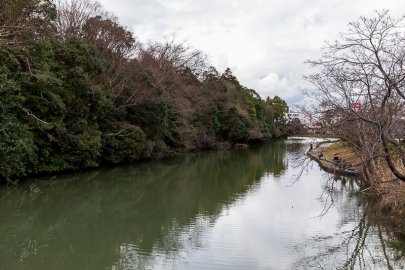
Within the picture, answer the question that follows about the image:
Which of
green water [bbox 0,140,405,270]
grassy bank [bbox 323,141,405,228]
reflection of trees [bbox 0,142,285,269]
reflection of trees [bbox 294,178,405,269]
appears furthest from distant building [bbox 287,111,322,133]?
reflection of trees [bbox 0,142,285,269]

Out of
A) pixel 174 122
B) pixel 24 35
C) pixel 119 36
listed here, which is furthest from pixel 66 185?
pixel 174 122

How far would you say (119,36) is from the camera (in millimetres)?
28516

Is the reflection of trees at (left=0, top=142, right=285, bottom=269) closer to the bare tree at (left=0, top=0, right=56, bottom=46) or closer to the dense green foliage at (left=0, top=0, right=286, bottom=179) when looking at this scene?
the dense green foliage at (left=0, top=0, right=286, bottom=179)

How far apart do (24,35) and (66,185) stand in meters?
7.10

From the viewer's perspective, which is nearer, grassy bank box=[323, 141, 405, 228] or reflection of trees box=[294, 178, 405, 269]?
reflection of trees box=[294, 178, 405, 269]

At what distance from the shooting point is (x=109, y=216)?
13734 millimetres

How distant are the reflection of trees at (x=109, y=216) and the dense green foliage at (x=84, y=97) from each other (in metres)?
1.73

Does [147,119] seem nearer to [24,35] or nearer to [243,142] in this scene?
[24,35]

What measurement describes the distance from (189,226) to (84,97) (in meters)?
12.3

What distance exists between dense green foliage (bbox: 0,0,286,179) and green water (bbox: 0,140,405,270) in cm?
191

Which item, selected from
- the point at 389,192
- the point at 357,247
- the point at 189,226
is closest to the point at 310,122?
the point at 389,192

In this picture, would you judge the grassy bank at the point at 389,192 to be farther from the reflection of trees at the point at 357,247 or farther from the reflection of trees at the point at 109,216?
the reflection of trees at the point at 109,216

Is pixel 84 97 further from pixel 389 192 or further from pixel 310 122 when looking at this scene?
pixel 389 192

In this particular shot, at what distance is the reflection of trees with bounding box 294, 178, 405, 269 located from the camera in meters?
9.62
